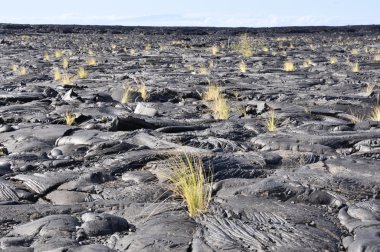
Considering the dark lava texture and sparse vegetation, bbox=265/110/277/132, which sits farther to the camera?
sparse vegetation, bbox=265/110/277/132

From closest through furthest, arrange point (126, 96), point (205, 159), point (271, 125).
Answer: point (205, 159)
point (271, 125)
point (126, 96)

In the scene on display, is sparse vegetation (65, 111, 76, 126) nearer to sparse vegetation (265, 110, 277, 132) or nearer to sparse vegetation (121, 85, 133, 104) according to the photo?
sparse vegetation (121, 85, 133, 104)

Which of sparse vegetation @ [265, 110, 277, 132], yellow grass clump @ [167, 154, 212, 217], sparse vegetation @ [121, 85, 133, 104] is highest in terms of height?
yellow grass clump @ [167, 154, 212, 217]

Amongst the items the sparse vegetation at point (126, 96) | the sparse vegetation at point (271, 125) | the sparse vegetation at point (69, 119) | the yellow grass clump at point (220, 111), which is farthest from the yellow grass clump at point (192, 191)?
the sparse vegetation at point (126, 96)

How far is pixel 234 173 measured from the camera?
16.3 feet

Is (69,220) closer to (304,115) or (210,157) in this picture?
(210,157)

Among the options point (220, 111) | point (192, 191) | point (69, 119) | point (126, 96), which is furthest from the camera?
point (126, 96)

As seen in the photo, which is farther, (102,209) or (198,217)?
(102,209)

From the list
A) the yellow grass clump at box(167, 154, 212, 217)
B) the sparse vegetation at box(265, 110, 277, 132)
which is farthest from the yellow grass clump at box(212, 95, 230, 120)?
the yellow grass clump at box(167, 154, 212, 217)

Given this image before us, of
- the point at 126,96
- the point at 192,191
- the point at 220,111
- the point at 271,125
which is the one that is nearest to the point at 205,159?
the point at 192,191

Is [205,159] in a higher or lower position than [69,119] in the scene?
higher

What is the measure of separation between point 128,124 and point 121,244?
362cm

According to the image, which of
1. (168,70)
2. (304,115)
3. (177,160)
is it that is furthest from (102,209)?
(168,70)

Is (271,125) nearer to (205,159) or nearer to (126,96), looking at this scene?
(205,159)
